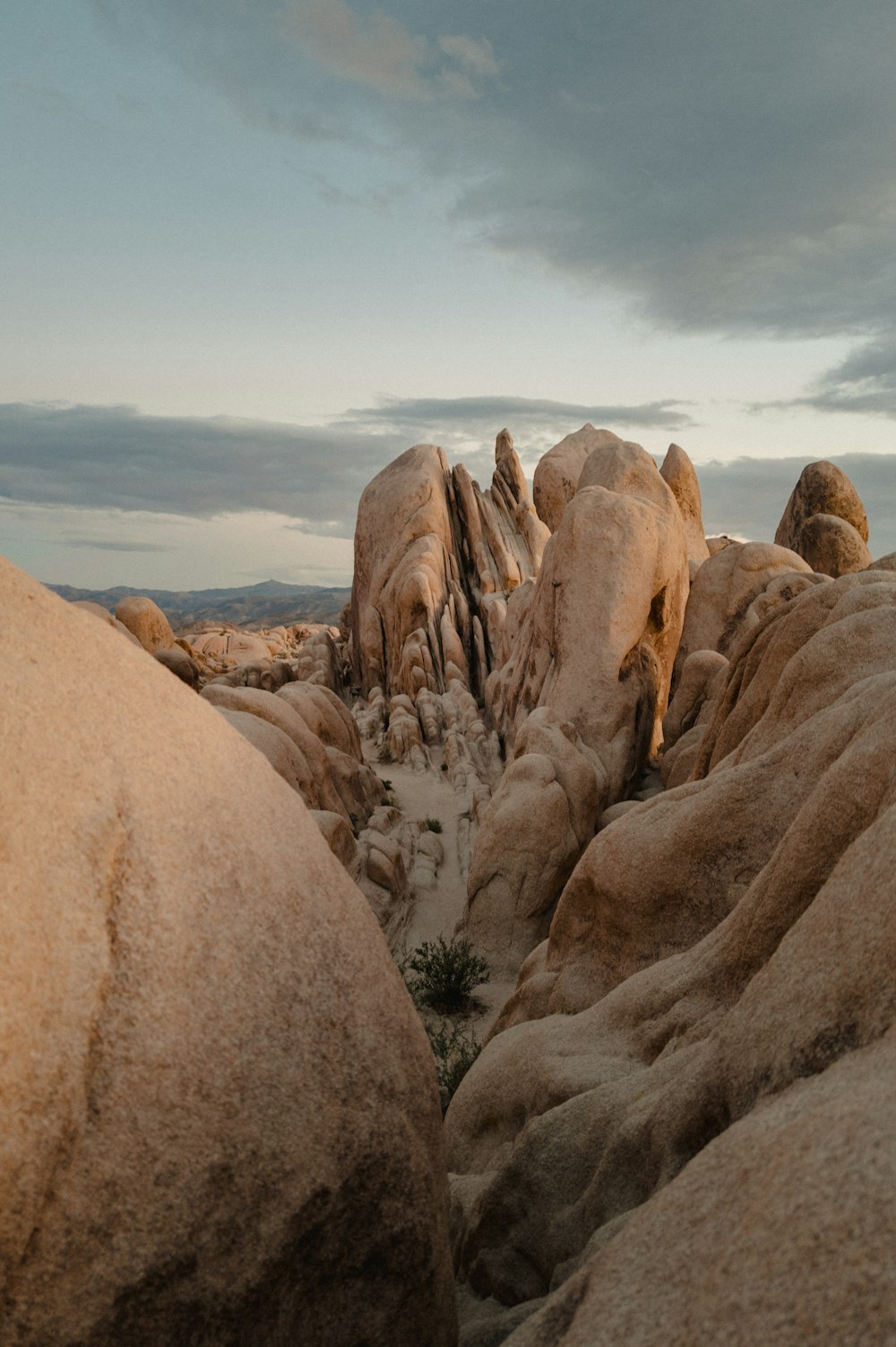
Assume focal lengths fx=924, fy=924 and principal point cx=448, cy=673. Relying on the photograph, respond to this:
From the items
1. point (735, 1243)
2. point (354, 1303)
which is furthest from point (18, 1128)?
point (735, 1243)

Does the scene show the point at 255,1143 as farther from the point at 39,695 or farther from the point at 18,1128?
the point at 39,695

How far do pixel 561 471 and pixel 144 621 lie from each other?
56.1ft

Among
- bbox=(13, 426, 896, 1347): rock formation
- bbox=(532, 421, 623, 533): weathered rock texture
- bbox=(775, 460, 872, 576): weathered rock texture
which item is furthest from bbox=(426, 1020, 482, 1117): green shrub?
bbox=(532, 421, 623, 533): weathered rock texture

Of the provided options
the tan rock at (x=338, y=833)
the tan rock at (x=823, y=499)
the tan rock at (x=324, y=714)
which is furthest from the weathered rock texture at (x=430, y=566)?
the tan rock at (x=338, y=833)

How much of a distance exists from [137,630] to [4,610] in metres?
29.7

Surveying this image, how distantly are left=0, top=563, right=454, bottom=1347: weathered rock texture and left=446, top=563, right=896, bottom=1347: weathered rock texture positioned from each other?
69 centimetres

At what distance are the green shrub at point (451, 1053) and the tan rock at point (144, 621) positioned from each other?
74.5 feet

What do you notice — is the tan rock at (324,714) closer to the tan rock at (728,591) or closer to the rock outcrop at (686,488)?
the tan rock at (728,591)

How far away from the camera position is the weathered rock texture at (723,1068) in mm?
1935

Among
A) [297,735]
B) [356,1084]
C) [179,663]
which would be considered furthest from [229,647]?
[356,1084]

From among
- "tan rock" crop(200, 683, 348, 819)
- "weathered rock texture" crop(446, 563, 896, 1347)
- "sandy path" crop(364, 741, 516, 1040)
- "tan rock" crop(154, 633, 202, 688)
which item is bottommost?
"sandy path" crop(364, 741, 516, 1040)

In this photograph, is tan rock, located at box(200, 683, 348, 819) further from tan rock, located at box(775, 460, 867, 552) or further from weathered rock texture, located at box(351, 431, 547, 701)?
tan rock, located at box(775, 460, 867, 552)

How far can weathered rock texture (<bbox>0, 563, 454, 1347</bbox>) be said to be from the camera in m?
2.35

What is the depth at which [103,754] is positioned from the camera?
2.81 metres
